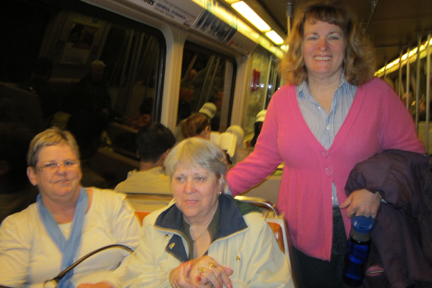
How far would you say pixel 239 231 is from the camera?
55.7 inches

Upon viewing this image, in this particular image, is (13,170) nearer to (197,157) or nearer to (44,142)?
(44,142)

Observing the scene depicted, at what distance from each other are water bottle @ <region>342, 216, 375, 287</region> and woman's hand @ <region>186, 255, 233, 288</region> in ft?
1.81

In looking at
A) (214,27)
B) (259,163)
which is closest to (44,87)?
(259,163)

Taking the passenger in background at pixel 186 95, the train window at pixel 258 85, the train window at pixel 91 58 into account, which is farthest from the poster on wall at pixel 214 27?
the train window at pixel 258 85

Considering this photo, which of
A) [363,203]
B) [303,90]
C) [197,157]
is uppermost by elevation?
[303,90]

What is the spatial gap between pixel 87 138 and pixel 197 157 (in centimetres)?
186

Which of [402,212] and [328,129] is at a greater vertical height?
[328,129]

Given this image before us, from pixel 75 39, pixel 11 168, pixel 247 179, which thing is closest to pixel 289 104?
pixel 247 179

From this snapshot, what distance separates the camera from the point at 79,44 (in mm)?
2852

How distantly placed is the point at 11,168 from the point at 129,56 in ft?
5.95

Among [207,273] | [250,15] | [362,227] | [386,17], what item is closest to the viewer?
[207,273]

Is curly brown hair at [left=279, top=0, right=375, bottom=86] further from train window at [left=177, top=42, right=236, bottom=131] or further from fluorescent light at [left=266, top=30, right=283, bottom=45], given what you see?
fluorescent light at [left=266, top=30, right=283, bottom=45]

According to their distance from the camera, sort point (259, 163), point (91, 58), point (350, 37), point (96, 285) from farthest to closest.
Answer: point (91, 58) < point (259, 163) < point (96, 285) < point (350, 37)

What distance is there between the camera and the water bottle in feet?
4.43
